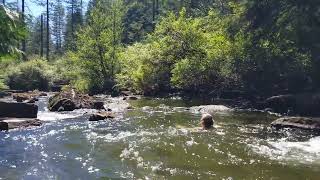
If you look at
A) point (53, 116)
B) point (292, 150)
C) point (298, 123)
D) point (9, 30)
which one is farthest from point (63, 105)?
point (9, 30)

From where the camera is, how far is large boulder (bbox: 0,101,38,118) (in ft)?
86.0

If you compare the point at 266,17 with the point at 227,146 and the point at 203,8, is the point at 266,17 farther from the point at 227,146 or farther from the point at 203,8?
the point at 203,8

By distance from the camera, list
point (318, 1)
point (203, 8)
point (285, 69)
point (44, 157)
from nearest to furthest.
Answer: point (44, 157), point (318, 1), point (285, 69), point (203, 8)

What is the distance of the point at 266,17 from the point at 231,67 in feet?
16.5

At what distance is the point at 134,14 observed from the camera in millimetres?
95188

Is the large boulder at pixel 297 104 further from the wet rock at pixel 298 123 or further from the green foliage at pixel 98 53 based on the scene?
the green foliage at pixel 98 53

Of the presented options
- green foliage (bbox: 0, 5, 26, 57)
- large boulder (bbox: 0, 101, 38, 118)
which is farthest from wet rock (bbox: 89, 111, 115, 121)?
green foliage (bbox: 0, 5, 26, 57)

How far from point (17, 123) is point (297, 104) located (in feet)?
63.0

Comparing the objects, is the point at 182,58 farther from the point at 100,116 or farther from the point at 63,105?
the point at 100,116

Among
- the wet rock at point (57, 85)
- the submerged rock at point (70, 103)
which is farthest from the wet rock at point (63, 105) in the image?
the wet rock at point (57, 85)

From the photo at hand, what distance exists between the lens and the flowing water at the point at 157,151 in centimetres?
1396

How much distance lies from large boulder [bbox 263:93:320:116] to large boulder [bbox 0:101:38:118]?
1672 centimetres

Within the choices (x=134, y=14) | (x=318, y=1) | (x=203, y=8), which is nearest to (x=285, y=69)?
(x=318, y=1)

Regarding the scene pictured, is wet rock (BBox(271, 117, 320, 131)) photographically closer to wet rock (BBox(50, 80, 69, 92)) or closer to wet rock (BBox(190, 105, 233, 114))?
wet rock (BBox(190, 105, 233, 114))
